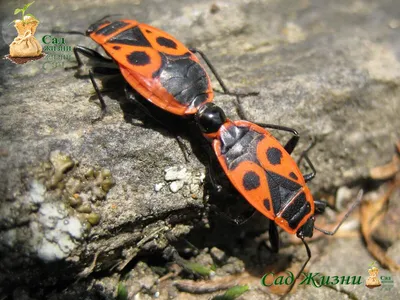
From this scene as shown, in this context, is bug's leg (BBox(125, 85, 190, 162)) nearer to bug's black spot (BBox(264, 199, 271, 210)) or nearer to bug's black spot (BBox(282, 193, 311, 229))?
bug's black spot (BBox(264, 199, 271, 210))

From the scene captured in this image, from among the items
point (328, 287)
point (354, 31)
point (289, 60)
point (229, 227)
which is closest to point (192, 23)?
point (289, 60)

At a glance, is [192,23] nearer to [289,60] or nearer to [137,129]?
[289,60]

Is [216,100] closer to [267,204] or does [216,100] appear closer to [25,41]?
[267,204]

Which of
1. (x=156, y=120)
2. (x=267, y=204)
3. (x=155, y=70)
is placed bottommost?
(x=267, y=204)

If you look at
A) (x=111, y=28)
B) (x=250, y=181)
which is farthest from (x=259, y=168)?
(x=111, y=28)

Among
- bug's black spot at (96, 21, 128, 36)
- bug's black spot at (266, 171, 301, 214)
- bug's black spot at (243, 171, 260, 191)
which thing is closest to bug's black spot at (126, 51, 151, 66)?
bug's black spot at (96, 21, 128, 36)

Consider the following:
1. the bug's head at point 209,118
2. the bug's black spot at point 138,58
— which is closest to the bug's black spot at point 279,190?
the bug's head at point 209,118

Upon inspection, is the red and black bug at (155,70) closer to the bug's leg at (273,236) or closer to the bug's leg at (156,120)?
the bug's leg at (156,120)
